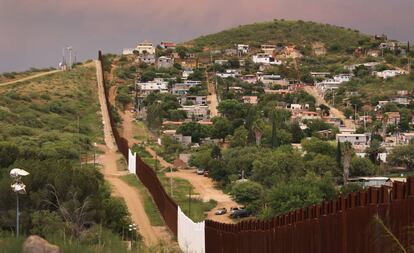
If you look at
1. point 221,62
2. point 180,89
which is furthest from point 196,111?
point 221,62

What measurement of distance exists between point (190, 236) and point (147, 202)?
10121mm

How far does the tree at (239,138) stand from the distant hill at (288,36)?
7344cm

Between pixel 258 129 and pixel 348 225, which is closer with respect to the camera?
pixel 348 225

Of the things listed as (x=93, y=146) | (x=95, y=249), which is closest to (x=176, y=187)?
(x=93, y=146)

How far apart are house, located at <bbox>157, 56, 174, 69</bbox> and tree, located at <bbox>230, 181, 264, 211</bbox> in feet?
234

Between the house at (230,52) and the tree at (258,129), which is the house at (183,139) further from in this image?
the house at (230,52)

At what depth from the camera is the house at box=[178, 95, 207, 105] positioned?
81562 mm

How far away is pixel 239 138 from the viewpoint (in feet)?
182

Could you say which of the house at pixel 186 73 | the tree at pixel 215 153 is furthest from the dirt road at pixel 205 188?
the house at pixel 186 73

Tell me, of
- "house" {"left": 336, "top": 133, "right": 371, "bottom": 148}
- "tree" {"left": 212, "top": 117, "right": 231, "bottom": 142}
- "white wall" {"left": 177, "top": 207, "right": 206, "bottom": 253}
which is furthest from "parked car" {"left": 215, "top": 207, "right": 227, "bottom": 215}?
"house" {"left": 336, "top": 133, "right": 371, "bottom": 148}

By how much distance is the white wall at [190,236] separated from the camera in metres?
17.7

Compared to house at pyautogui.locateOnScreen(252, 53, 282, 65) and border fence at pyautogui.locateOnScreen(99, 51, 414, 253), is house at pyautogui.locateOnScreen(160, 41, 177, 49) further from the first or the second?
border fence at pyautogui.locateOnScreen(99, 51, 414, 253)

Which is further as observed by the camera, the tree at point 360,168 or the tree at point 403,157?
the tree at point 403,157

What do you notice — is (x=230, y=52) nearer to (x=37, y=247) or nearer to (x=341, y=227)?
(x=37, y=247)
